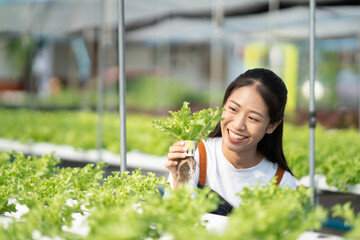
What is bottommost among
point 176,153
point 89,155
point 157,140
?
point 89,155

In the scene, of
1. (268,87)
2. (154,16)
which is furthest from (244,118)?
(154,16)

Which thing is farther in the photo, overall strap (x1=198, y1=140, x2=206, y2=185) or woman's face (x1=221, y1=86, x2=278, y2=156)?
overall strap (x1=198, y1=140, x2=206, y2=185)

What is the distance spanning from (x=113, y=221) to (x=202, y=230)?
28cm

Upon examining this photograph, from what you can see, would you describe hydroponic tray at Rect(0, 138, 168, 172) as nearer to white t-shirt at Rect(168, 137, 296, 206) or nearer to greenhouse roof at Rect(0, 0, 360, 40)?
white t-shirt at Rect(168, 137, 296, 206)

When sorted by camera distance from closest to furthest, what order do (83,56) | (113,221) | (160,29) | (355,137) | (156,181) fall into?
(113,221) < (156,181) < (355,137) < (160,29) < (83,56)

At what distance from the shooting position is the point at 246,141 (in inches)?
92.3

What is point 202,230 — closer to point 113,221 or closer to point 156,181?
point 113,221

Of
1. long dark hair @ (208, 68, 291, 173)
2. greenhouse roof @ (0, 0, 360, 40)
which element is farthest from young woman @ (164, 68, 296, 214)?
greenhouse roof @ (0, 0, 360, 40)

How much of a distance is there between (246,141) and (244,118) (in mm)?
116

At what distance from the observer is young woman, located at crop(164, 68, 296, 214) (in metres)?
2.31

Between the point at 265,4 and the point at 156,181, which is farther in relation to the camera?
the point at 265,4

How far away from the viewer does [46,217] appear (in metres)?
1.73

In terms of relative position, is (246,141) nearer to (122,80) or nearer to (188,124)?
(188,124)

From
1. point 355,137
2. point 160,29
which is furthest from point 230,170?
point 160,29
